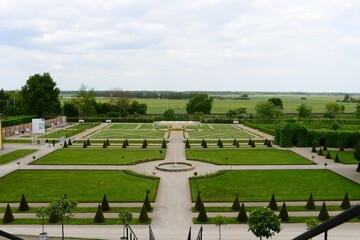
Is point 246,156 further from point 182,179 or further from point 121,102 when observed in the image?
point 121,102

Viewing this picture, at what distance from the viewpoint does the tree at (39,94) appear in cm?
9362

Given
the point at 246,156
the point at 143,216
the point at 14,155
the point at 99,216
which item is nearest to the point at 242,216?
the point at 143,216

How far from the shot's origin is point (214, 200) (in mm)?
28219

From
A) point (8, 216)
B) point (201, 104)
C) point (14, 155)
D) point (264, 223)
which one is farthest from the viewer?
point (201, 104)

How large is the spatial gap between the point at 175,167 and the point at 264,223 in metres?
22.1

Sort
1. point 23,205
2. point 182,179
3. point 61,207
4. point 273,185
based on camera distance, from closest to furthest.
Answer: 1. point 61,207
2. point 23,205
3. point 273,185
4. point 182,179

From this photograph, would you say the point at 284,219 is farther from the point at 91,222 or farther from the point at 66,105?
the point at 66,105

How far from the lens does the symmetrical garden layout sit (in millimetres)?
27484

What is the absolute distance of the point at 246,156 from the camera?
47719mm

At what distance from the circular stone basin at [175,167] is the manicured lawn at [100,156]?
330 centimetres

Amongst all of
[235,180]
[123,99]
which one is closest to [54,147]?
[235,180]

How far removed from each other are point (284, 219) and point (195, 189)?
952 centimetres

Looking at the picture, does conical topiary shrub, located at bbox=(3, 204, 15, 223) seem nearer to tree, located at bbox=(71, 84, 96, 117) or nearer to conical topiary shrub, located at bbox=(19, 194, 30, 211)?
conical topiary shrub, located at bbox=(19, 194, 30, 211)

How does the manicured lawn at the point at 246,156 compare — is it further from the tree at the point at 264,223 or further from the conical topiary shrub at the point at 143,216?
the tree at the point at 264,223
